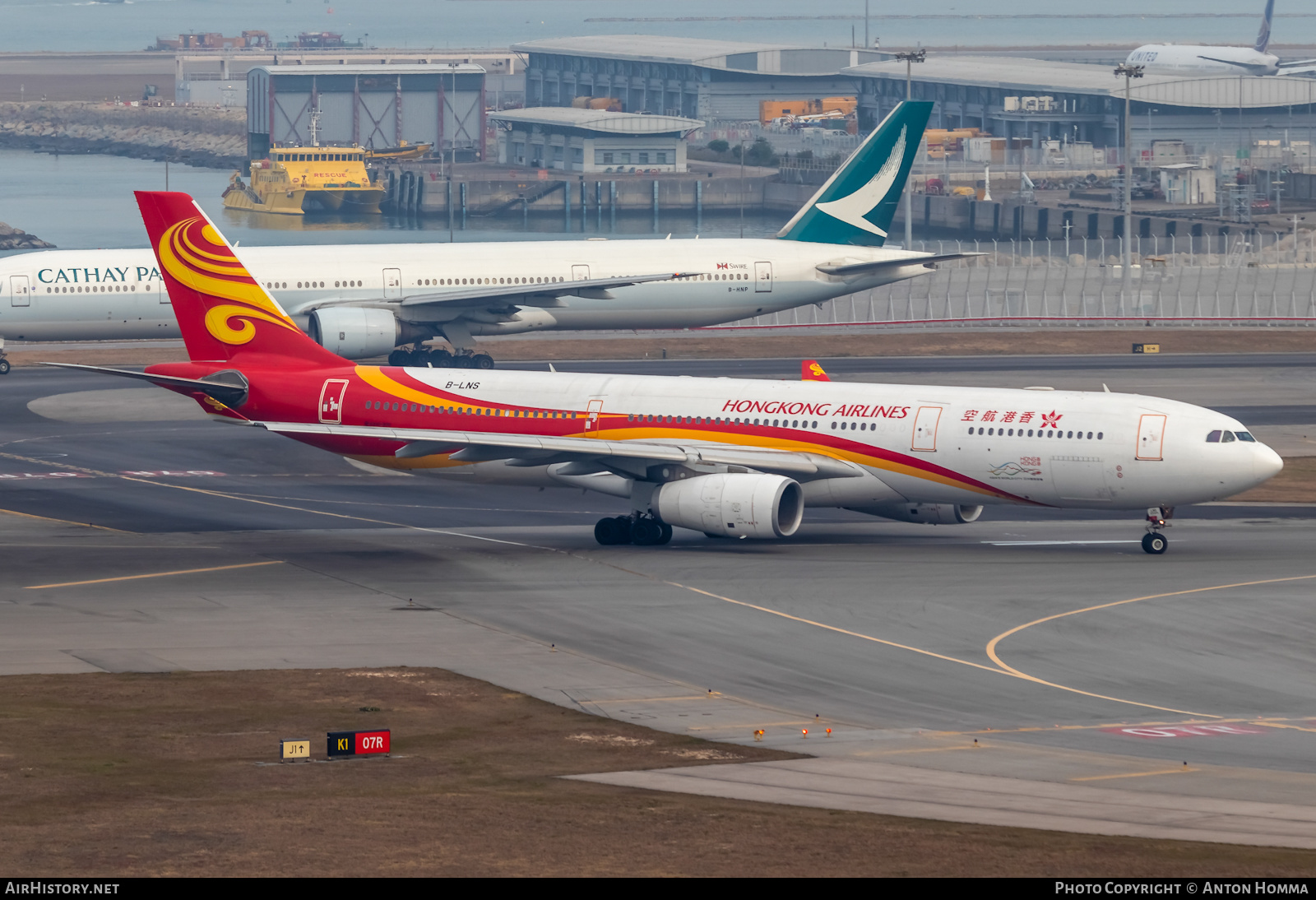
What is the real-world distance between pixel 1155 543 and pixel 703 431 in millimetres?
13021

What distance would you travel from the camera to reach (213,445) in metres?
73.1

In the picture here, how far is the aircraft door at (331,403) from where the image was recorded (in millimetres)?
56000

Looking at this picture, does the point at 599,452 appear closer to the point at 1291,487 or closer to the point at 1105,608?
the point at 1105,608

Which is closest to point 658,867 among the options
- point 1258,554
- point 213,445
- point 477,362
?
point 1258,554

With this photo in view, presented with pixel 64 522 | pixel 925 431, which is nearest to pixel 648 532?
pixel 925 431

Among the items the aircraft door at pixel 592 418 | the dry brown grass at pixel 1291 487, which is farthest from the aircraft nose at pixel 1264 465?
the aircraft door at pixel 592 418

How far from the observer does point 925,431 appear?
50781 millimetres

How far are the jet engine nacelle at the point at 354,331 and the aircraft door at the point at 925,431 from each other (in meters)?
39.3

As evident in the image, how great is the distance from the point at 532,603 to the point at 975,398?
14.5 meters

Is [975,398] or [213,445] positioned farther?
[213,445]

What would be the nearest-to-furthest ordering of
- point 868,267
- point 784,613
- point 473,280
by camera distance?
point 784,613 < point 473,280 < point 868,267

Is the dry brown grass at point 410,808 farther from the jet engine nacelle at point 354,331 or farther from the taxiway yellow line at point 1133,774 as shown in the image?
the jet engine nacelle at point 354,331

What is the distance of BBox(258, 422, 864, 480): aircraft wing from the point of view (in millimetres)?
51500

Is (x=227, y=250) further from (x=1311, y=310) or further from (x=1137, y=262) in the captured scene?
(x=1137, y=262)
